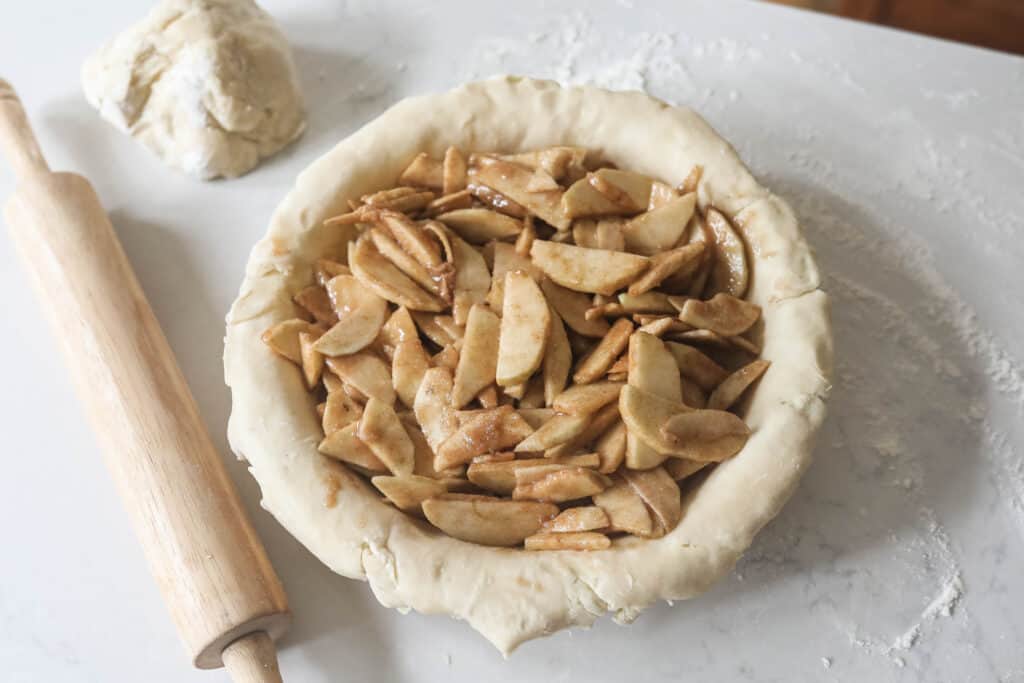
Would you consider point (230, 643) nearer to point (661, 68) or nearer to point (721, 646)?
point (721, 646)

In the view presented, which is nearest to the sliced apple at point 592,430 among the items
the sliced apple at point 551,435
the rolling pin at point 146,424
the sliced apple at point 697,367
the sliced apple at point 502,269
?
the sliced apple at point 551,435

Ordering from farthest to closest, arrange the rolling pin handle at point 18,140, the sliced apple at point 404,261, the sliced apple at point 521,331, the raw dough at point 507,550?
the rolling pin handle at point 18,140 → the sliced apple at point 404,261 → the sliced apple at point 521,331 → the raw dough at point 507,550

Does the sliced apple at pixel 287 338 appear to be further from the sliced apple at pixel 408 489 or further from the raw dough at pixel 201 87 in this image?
the raw dough at pixel 201 87

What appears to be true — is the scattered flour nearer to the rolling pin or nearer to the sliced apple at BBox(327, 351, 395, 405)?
the sliced apple at BBox(327, 351, 395, 405)

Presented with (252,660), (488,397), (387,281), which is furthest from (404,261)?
(252,660)

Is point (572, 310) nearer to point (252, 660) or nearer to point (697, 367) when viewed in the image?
point (697, 367)

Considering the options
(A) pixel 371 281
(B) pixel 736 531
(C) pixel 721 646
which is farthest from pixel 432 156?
(C) pixel 721 646
